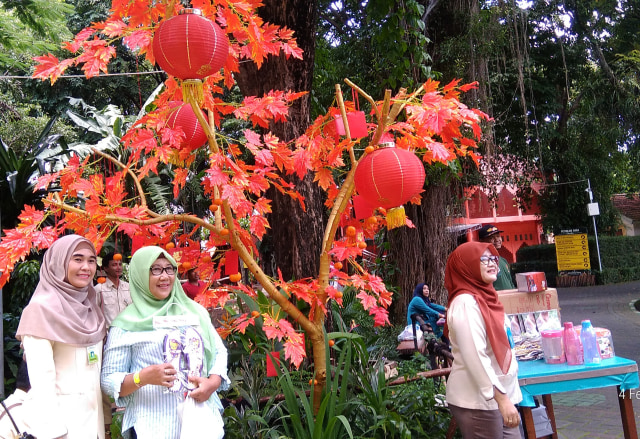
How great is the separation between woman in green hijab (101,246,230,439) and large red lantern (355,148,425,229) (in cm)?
117

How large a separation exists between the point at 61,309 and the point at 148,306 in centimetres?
37

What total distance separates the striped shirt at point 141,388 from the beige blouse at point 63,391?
80mm

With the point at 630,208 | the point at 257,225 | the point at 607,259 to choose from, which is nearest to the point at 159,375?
the point at 257,225

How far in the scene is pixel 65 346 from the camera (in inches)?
95.0

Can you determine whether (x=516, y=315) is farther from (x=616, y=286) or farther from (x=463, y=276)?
(x=616, y=286)

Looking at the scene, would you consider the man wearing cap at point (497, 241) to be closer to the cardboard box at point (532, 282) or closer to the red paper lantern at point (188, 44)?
the cardboard box at point (532, 282)

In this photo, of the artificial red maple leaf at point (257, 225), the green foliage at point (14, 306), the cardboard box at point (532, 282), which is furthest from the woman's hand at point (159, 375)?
the green foliage at point (14, 306)

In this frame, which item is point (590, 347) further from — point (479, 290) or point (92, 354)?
point (92, 354)

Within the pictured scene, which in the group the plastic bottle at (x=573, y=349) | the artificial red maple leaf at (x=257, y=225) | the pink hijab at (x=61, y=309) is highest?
the artificial red maple leaf at (x=257, y=225)

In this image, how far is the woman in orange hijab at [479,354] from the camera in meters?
2.75

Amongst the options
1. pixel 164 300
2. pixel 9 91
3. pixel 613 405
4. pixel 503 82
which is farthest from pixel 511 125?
pixel 9 91

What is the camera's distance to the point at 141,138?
10.6 ft

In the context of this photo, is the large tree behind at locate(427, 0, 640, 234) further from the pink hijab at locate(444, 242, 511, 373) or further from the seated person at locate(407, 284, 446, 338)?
the pink hijab at locate(444, 242, 511, 373)

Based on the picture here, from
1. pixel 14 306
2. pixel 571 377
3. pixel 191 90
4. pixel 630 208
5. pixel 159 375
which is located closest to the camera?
pixel 159 375
